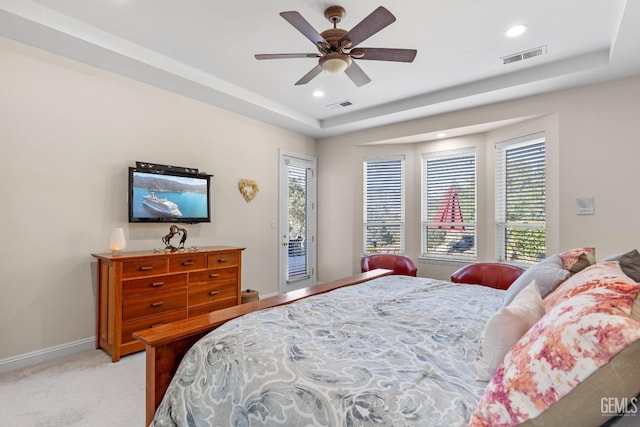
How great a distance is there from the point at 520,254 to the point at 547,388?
3976 millimetres

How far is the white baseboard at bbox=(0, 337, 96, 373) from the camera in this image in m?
2.68

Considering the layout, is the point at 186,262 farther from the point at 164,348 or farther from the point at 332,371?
the point at 332,371

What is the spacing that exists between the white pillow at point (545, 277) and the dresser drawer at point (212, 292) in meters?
2.93

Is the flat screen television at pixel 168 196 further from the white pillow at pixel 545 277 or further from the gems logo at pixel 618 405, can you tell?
the gems logo at pixel 618 405

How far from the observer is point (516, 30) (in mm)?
2764

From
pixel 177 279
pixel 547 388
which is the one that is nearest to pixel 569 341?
pixel 547 388

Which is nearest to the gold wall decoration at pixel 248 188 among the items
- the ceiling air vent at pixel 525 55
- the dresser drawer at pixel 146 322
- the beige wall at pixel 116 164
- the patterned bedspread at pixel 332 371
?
the beige wall at pixel 116 164

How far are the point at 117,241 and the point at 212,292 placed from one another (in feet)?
3.67

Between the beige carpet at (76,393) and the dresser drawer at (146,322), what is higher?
the dresser drawer at (146,322)

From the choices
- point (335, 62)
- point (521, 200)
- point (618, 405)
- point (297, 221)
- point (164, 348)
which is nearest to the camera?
point (618, 405)

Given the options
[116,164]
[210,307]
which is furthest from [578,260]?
[116,164]

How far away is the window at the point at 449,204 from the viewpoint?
4.74 metres

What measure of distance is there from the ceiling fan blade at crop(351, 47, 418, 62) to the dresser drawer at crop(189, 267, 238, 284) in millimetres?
2672

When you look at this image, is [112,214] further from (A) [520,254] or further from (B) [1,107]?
(A) [520,254]
